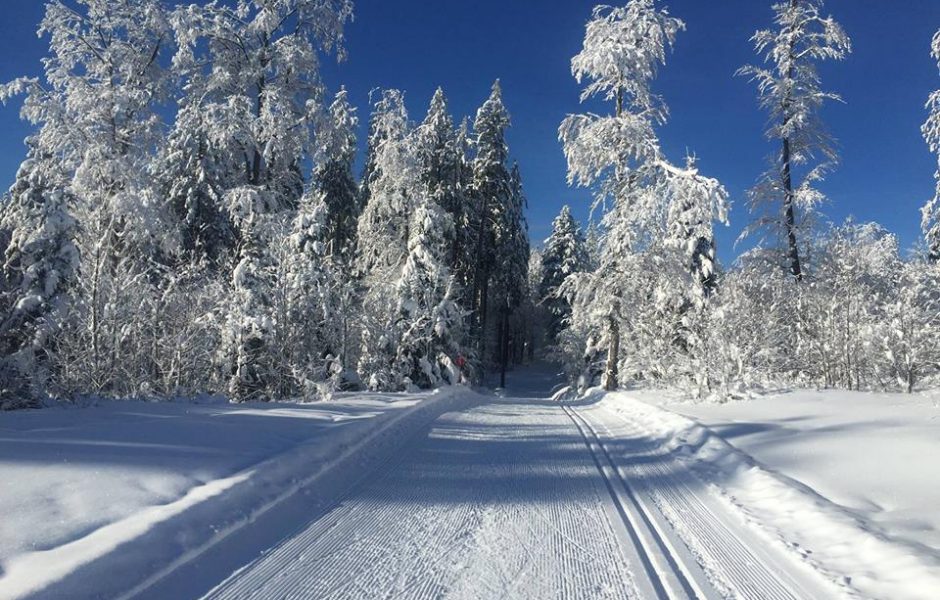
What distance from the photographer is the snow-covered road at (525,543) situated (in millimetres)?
3422

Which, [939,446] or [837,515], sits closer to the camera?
[837,515]

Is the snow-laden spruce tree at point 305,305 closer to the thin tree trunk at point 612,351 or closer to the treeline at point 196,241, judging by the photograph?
the treeline at point 196,241

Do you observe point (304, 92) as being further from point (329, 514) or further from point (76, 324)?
point (329, 514)

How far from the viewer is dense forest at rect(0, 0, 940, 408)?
10.3 m

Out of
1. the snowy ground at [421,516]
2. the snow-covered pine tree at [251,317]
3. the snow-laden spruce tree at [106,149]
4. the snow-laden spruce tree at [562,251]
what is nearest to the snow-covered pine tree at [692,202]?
the snowy ground at [421,516]

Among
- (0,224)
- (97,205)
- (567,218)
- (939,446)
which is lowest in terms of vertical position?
(939,446)

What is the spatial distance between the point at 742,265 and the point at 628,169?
495 centimetres

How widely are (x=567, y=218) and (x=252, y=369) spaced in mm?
34000

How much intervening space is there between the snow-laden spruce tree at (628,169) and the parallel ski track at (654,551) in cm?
1175

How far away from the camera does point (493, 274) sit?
31.3m

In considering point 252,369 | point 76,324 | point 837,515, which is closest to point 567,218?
point 252,369

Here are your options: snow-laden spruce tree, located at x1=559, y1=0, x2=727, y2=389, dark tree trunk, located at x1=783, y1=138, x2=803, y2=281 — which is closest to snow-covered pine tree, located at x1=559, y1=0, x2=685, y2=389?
snow-laden spruce tree, located at x1=559, y1=0, x2=727, y2=389

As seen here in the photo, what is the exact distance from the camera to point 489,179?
93.6 ft

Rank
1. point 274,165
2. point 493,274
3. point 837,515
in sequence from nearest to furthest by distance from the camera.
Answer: point 837,515 < point 274,165 < point 493,274
